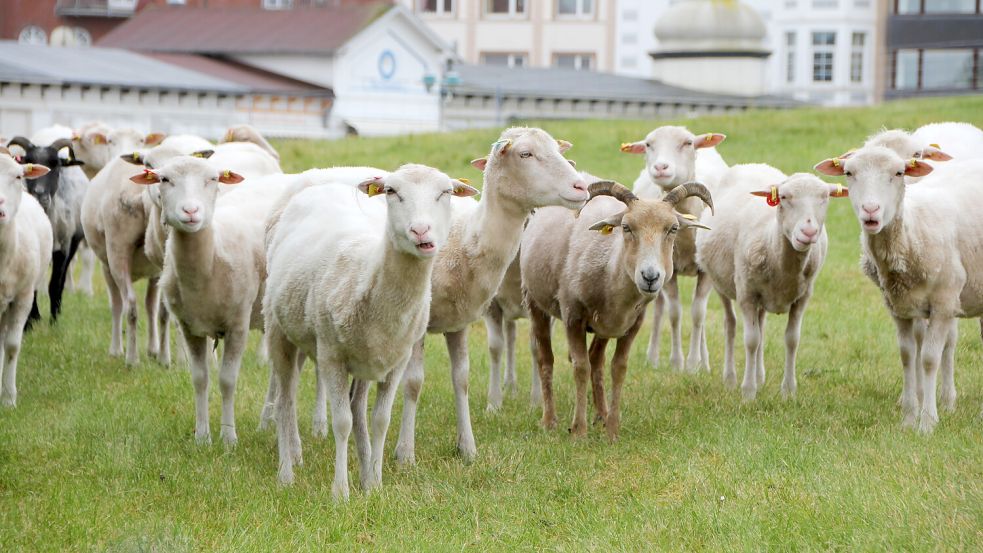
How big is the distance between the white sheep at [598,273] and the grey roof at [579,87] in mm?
42471

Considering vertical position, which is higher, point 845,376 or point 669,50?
point 669,50

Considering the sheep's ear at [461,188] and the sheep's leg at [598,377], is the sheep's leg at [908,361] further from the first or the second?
the sheep's ear at [461,188]

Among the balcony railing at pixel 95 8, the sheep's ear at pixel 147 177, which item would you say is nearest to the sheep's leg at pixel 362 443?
the sheep's ear at pixel 147 177

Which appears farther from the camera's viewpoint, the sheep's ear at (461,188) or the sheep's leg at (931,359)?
the sheep's leg at (931,359)

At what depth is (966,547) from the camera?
6090 millimetres

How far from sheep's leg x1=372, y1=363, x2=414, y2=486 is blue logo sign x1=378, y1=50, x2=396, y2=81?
4329 cm

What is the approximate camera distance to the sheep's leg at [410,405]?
8398 mm

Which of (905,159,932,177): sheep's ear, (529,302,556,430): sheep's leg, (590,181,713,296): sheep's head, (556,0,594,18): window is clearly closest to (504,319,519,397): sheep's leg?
(529,302,556,430): sheep's leg

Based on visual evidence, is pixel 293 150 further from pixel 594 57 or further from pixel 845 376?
pixel 594 57

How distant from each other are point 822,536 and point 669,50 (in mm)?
54424

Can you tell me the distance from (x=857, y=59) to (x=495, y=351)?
198ft

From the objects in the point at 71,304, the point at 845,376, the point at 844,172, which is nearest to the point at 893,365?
the point at 845,376

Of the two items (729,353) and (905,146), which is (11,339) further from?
(905,146)

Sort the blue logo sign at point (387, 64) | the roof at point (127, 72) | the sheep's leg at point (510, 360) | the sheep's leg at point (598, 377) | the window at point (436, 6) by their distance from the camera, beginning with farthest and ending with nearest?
the window at point (436, 6), the blue logo sign at point (387, 64), the roof at point (127, 72), the sheep's leg at point (510, 360), the sheep's leg at point (598, 377)
